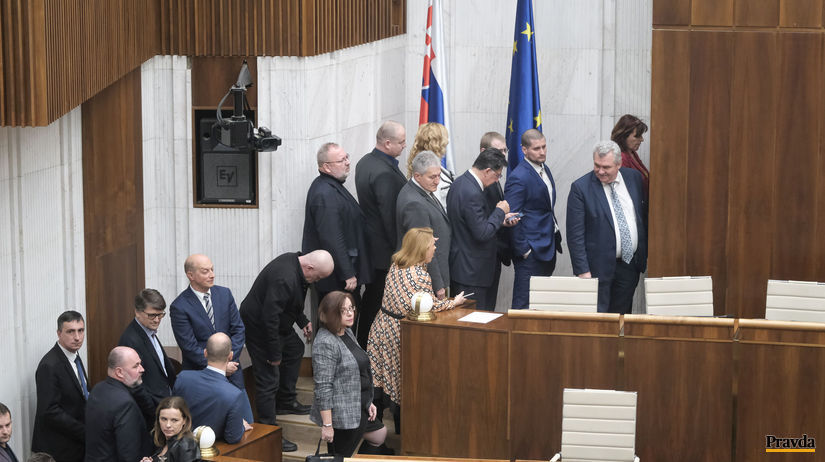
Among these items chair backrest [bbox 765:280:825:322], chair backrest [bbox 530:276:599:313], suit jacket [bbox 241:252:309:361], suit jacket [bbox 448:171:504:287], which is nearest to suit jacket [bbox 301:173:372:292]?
suit jacket [bbox 241:252:309:361]

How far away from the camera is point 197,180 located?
8781mm

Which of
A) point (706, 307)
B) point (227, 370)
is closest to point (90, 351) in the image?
point (227, 370)

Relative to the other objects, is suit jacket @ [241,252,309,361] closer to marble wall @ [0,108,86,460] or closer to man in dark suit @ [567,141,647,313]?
marble wall @ [0,108,86,460]

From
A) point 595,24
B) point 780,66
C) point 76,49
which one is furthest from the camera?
point 595,24

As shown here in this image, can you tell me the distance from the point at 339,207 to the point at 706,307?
255 cm

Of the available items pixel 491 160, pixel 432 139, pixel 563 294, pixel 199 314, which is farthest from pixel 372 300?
pixel 199 314

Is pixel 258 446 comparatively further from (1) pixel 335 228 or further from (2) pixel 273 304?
(1) pixel 335 228

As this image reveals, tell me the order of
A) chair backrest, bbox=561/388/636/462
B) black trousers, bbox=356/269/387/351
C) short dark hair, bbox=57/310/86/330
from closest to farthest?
chair backrest, bbox=561/388/636/462, short dark hair, bbox=57/310/86/330, black trousers, bbox=356/269/387/351

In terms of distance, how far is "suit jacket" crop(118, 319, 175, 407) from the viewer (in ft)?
23.6

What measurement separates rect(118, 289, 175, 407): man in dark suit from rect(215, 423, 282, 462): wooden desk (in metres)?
0.60

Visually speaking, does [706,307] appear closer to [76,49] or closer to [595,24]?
[595,24]

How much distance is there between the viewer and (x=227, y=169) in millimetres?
8742

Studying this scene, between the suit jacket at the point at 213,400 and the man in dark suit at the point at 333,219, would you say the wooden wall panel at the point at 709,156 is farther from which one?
the suit jacket at the point at 213,400

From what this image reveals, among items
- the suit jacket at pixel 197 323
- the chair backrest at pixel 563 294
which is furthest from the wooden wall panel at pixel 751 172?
the suit jacket at pixel 197 323
